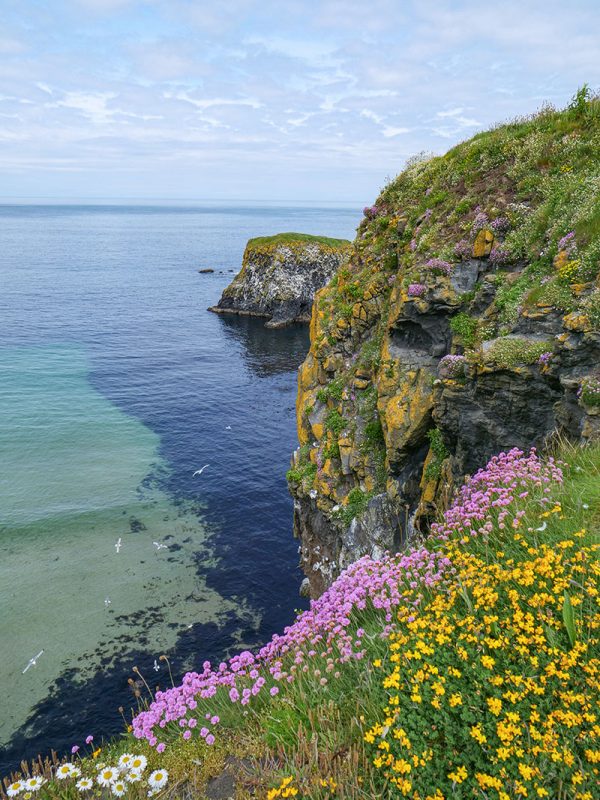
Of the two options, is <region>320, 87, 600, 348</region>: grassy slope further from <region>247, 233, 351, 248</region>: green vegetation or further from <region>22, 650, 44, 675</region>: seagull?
<region>247, 233, 351, 248</region>: green vegetation

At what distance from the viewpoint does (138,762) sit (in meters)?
6.93

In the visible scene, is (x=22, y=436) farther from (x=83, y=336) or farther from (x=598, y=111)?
(x=598, y=111)

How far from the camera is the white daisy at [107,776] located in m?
6.41

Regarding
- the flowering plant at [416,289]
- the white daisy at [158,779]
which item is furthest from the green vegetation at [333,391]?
the white daisy at [158,779]

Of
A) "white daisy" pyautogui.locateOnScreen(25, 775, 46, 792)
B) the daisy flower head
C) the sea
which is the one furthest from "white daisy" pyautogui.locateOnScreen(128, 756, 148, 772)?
"white daisy" pyautogui.locateOnScreen(25, 775, 46, 792)

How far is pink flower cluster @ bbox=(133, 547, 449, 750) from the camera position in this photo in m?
7.49

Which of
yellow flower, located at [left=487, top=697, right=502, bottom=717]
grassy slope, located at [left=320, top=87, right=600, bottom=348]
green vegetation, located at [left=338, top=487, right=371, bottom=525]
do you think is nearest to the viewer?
yellow flower, located at [left=487, top=697, right=502, bottom=717]

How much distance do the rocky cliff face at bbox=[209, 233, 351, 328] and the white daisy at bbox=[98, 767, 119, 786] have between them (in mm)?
76715

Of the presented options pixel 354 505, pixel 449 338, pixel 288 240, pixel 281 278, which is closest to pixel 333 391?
pixel 354 505

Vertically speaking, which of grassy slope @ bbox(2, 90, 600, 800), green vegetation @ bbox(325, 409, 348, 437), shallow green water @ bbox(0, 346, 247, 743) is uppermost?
grassy slope @ bbox(2, 90, 600, 800)

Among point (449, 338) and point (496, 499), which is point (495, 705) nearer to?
point (496, 499)

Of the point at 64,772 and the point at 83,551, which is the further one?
the point at 83,551

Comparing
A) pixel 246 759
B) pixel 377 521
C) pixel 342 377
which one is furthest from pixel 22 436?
pixel 246 759

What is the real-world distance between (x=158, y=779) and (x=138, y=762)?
0.55 metres
